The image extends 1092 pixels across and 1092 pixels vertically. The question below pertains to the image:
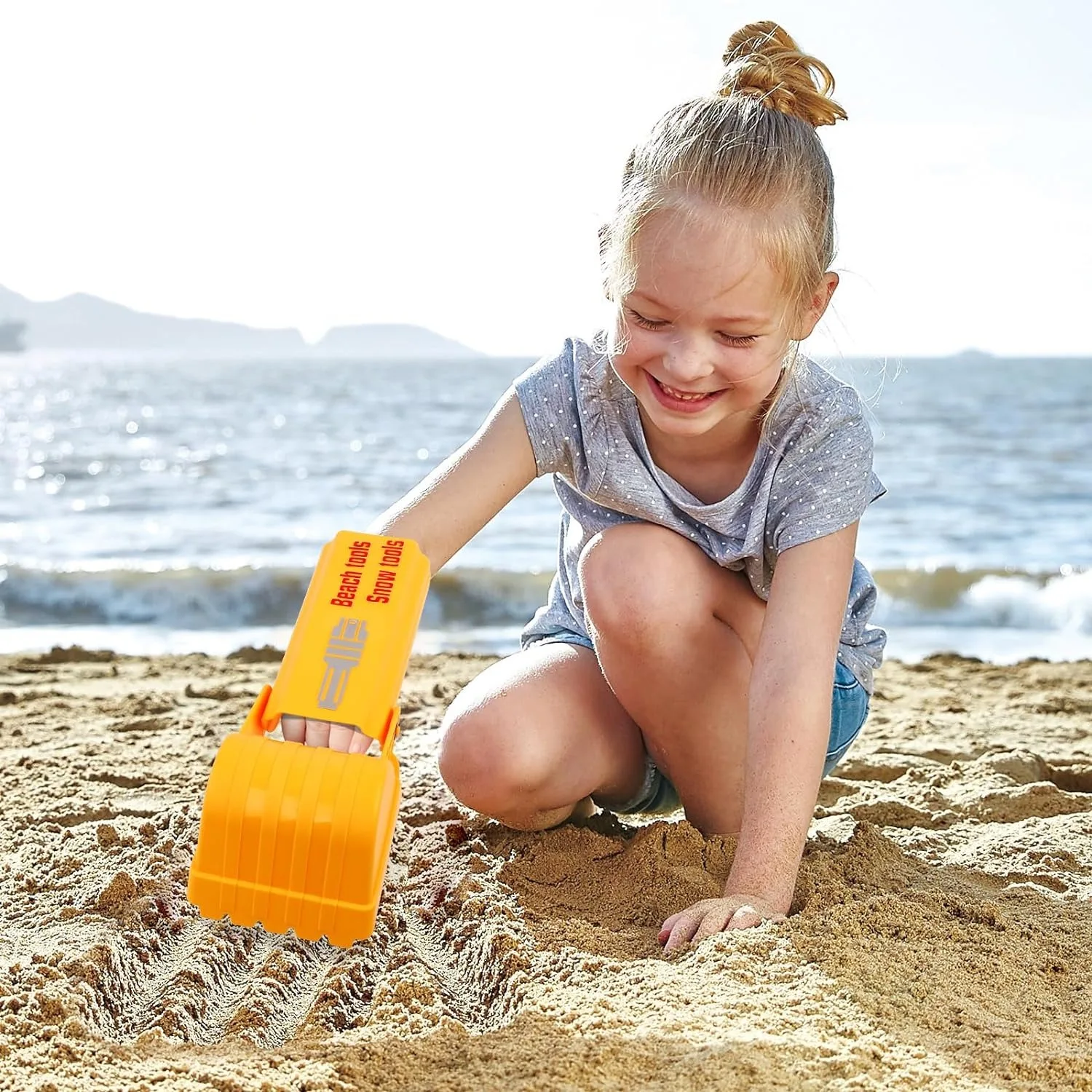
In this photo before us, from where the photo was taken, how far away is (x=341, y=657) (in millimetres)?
1438

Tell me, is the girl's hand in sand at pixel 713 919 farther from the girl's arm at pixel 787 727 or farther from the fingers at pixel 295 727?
the fingers at pixel 295 727

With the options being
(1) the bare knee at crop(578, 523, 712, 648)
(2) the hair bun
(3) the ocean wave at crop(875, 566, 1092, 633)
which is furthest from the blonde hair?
(3) the ocean wave at crop(875, 566, 1092, 633)

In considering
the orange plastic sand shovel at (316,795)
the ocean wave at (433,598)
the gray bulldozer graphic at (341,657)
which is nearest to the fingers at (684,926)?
the orange plastic sand shovel at (316,795)

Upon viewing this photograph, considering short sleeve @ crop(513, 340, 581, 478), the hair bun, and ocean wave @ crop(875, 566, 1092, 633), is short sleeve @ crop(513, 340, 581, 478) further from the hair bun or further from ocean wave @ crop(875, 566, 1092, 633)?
ocean wave @ crop(875, 566, 1092, 633)

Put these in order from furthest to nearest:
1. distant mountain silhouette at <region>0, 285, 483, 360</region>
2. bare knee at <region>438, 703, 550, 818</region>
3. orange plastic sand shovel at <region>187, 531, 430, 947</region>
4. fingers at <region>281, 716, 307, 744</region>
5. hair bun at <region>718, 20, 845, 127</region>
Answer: distant mountain silhouette at <region>0, 285, 483, 360</region>
bare knee at <region>438, 703, 550, 818</region>
hair bun at <region>718, 20, 845, 127</region>
fingers at <region>281, 716, 307, 744</region>
orange plastic sand shovel at <region>187, 531, 430, 947</region>

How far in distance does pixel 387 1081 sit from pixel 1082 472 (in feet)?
28.0

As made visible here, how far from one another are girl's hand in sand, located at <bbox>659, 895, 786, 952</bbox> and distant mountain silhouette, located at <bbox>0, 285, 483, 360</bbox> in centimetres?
4222

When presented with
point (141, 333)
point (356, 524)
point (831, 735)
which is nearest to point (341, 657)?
point (831, 735)

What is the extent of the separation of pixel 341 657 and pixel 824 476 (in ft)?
2.44

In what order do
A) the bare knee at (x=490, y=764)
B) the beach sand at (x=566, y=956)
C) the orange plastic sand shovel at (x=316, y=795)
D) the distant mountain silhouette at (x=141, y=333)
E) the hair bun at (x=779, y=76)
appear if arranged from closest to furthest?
1. the beach sand at (x=566, y=956)
2. the orange plastic sand shovel at (x=316, y=795)
3. the hair bun at (x=779, y=76)
4. the bare knee at (x=490, y=764)
5. the distant mountain silhouette at (x=141, y=333)

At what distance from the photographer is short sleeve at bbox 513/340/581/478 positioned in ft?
6.06

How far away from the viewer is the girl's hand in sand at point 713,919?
142 cm

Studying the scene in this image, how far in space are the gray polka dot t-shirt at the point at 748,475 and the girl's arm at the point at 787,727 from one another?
9 cm

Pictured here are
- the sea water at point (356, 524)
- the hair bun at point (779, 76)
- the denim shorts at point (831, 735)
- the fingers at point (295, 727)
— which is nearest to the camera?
the fingers at point (295, 727)
